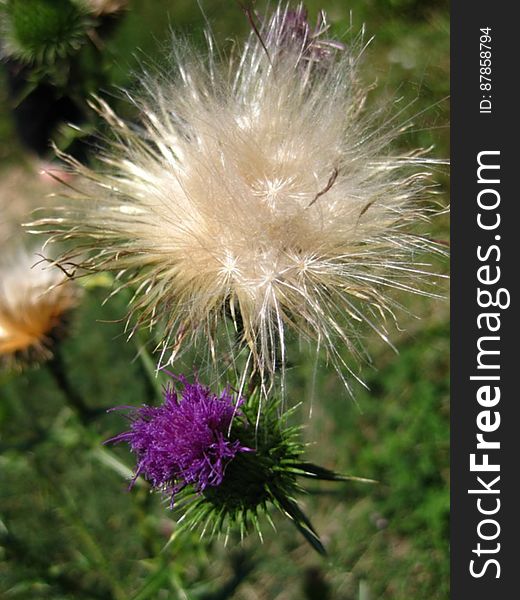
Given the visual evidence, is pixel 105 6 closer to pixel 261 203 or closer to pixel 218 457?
pixel 261 203

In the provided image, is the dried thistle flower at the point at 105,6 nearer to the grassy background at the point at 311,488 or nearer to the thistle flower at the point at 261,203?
the grassy background at the point at 311,488

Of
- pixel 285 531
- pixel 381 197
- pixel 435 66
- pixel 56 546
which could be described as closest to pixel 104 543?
pixel 56 546

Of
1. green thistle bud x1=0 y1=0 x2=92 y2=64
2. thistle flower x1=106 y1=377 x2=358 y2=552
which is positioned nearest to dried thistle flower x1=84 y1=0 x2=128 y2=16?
green thistle bud x1=0 y1=0 x2=92 y2=64

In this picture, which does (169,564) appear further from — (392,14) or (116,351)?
(392,14)

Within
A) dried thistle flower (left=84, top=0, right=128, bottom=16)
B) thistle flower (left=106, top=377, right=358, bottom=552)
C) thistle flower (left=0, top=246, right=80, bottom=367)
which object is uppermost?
dried thistle flower (left=84, top=0, right=128, bottom=16)

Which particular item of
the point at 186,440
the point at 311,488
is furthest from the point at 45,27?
the point at 311,488

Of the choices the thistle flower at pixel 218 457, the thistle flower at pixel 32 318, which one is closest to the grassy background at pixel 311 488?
the thistle flower at pixel 32 318

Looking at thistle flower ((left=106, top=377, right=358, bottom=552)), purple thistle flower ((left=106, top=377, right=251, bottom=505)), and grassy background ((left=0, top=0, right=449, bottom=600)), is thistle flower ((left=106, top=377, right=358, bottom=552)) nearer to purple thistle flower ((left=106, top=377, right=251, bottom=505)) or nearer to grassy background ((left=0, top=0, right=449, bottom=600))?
purple thistle flower ((left=106, top=377, right=251, bottom=505))

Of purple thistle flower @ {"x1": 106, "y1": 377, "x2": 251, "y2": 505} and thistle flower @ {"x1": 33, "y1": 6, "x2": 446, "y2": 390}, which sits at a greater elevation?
thistle flower @ {"x1": 33, "y1": 6, "x2": 446, "y2": 390}
